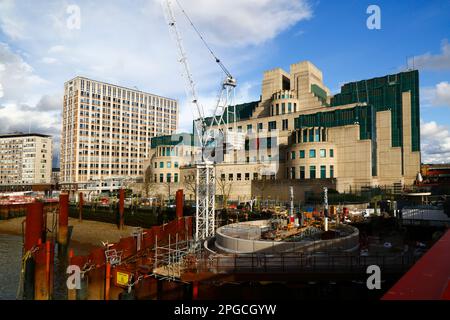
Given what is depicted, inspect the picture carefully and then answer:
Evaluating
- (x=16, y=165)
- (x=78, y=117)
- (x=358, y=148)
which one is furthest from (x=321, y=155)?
(x=16, y=165)

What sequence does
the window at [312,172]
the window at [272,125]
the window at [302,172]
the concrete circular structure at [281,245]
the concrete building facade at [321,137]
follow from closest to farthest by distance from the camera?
the concrete circular structure at [281,245] < the window at [312,172] < the concrete building facade at [321,137] < the window at [302,172] < the window at [272,125]

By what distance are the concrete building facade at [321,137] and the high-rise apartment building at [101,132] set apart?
233 ft

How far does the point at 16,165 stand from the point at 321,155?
5885 inches

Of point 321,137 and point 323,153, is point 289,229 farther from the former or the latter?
point 321,137

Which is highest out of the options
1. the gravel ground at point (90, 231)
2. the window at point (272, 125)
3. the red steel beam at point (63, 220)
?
the window at point (272, 125)

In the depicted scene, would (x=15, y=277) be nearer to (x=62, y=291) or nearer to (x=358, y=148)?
(x=62, y=291)

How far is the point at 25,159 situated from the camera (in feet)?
501

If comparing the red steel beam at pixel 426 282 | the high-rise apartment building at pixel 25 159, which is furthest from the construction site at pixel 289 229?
the high-rise apartment building at pixel 25 159

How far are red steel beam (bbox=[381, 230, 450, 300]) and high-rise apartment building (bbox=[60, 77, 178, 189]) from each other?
12947 cm

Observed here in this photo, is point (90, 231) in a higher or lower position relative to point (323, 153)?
lower

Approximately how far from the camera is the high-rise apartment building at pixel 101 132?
14512 cm

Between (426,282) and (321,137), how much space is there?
213 feet

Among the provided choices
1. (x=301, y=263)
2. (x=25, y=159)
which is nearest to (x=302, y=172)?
(x=301, y=263)

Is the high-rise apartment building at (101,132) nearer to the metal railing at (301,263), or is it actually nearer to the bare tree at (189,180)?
the bare tree at (189,180)
